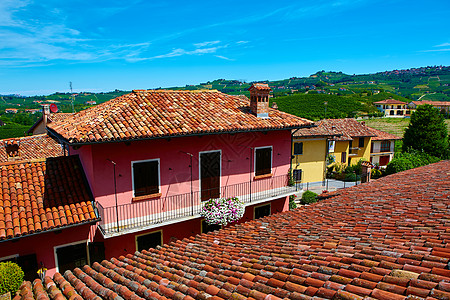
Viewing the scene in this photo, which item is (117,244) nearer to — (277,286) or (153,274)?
(153,274)

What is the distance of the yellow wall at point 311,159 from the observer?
2923 cm

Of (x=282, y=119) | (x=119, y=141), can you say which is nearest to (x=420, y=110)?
(x=282, y=119)

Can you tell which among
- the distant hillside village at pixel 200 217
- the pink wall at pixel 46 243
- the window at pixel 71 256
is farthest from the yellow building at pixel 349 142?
the pink wall at pixel 46 243

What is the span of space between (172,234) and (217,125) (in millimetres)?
4841

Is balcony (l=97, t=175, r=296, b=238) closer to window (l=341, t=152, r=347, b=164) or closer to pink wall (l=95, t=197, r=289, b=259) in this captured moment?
pink wall (l=95, t=197, r=289, b=259)

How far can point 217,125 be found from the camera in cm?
1193

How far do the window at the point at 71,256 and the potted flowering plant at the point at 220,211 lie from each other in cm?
444

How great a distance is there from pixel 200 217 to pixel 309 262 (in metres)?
8.02

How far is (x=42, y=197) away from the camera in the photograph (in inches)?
389

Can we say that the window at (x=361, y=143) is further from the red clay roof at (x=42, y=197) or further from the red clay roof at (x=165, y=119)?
the red clay roof at (x=42, y=197)

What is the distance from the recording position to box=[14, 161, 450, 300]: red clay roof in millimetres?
3432

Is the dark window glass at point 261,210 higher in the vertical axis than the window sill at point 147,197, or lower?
lower

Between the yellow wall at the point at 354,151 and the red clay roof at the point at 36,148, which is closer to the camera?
the red clay roof at the point at 36,148

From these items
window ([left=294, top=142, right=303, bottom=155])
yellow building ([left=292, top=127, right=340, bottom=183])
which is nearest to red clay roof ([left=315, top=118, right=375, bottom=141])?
yellow building ([left=292, top=127, right=340, bottom=183])
